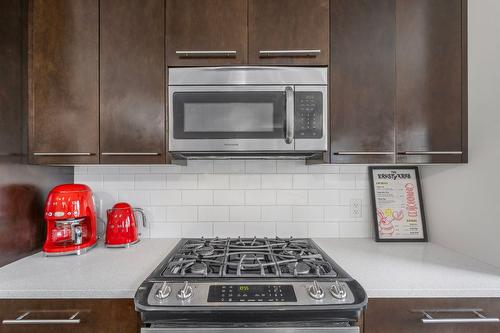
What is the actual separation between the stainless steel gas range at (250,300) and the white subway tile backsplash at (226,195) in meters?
0.58

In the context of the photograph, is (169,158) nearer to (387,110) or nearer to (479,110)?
(387,110)

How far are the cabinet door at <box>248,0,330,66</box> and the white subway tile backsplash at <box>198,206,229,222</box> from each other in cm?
93

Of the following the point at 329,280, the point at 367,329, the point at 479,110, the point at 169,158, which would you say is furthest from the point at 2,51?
the point at 479,110

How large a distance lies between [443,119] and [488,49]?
350 millimetres

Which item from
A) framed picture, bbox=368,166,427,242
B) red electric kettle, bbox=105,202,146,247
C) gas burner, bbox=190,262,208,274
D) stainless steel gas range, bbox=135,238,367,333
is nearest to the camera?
stainless steel gas range, bbox=135,238,367,333

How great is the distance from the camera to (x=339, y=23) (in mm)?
1465

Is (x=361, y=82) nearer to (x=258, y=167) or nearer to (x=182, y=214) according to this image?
(x=258, y=167)

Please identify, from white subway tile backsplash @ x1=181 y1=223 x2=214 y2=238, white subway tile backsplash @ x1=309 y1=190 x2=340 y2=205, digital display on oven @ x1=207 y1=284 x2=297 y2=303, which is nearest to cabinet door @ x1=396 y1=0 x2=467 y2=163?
white subway tile backsplash @ x1=309 y1=190 x2=340 y2=205

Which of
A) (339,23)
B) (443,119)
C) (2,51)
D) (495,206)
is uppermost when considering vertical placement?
(339,23)

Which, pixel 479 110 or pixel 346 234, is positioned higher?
pixel 479 110

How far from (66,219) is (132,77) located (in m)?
0.79

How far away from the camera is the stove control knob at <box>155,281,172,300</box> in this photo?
1.02 m

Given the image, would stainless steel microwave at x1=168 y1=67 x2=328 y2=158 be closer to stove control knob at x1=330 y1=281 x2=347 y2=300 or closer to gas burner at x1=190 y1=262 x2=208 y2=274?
gas burner at x1=190 y1=262 x2=208 y2=274

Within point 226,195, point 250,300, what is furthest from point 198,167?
point 250,300
